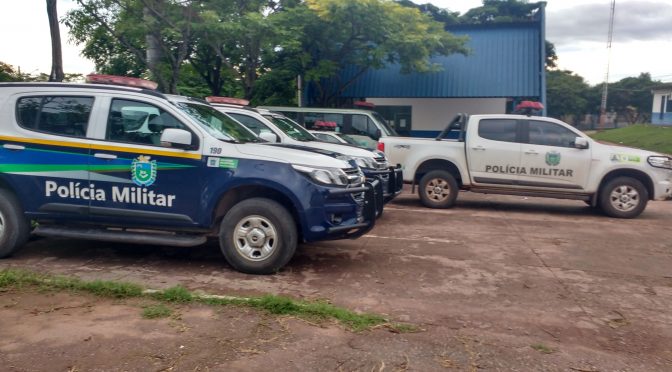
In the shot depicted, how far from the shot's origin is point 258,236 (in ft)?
19.3

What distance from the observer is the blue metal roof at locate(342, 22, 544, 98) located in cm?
2009

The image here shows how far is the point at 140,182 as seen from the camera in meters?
6.02

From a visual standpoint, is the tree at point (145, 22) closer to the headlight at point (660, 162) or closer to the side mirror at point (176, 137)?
the side mirror at point (176, 137)

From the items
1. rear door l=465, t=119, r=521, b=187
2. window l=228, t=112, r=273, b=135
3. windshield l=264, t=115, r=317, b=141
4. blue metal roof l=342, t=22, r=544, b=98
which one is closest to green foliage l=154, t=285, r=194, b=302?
window l=228, t=112, r=273, b=135

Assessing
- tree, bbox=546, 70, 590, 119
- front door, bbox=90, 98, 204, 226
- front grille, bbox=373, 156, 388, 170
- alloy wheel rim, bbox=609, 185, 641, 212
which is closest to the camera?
front door, bbox=90, 98, 204, 226

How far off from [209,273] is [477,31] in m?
18.3

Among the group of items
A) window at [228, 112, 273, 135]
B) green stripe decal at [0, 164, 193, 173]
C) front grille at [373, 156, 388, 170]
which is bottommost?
front grille at [373, 156, 388, 170]

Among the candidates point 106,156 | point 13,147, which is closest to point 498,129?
point 106,156

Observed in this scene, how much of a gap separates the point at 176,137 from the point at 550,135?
7410mm

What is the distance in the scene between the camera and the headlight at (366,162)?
861cm

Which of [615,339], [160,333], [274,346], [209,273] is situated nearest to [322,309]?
[274,346]

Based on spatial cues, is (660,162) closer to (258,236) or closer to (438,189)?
(438,189)

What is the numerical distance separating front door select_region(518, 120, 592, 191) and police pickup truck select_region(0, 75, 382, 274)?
17.4 feet

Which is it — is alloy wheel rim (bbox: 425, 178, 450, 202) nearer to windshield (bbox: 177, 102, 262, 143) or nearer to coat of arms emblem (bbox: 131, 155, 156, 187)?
windshield (bbox: 177, 102, 262, 143)
